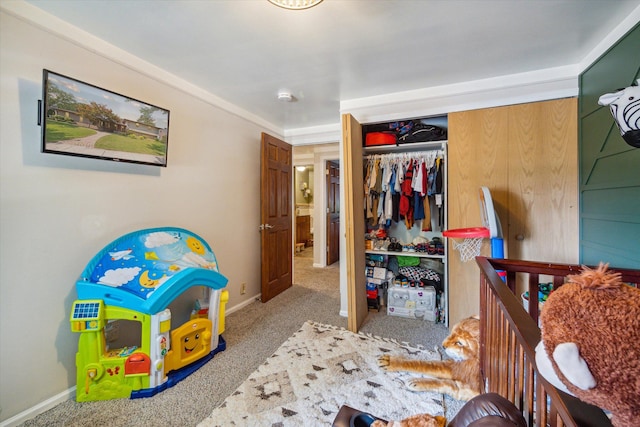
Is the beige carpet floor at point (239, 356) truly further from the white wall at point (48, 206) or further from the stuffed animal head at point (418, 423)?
the stuffed animal head at point (418, 423)

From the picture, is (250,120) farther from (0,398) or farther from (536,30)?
(0,398)

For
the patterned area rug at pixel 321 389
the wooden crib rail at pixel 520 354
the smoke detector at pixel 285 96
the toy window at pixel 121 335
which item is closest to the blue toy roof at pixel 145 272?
the toy window at pixel 121 335

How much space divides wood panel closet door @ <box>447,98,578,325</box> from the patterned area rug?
108cm

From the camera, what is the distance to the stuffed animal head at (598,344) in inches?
15.8

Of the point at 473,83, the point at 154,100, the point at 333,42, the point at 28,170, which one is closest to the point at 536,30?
the point at 473,83

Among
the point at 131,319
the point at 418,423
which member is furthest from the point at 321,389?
the point at 131,319

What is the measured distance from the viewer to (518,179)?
2.36m

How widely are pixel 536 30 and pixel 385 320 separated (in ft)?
8.94

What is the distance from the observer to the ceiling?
1.51m

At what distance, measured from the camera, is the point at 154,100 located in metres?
2.18

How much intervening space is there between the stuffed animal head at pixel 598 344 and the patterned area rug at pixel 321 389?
4.49ft

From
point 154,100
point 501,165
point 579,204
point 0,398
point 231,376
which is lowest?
point 231,376

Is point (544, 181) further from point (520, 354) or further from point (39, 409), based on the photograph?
point (39, 409)

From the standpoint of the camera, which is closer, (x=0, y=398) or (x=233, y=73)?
(x=0, y=398)
